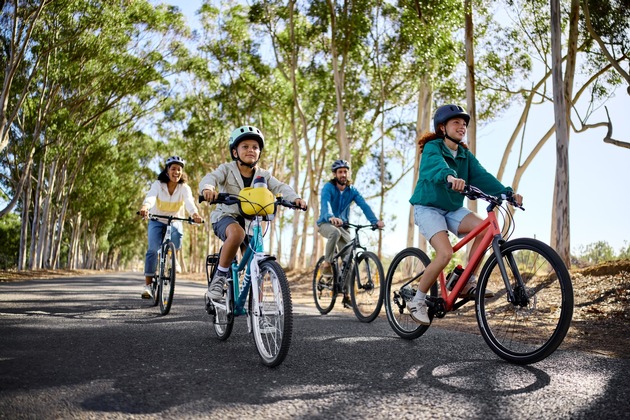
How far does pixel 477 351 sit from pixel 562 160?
9762 millimetres

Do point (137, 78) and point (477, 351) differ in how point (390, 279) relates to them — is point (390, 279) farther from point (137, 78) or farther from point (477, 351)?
point (137, 78)

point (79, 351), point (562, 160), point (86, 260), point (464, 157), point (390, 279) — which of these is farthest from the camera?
point (86, 260)

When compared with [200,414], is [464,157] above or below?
above

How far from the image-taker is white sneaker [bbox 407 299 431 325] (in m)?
4.88

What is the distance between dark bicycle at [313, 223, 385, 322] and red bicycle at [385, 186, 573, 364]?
7.51ft

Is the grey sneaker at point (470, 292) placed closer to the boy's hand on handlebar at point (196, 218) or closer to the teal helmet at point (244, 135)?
the teal helmet at point (244, 135)

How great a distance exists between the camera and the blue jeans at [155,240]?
7867 millimetres

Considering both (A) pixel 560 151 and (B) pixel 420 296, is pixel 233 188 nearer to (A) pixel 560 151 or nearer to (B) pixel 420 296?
(B) pixel 420 296

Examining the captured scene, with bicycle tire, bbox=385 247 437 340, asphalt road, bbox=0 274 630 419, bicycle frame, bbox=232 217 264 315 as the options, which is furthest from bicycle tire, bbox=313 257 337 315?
bicycle frame, bbox=232 217 264 315

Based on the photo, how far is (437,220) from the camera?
4953 millimetres

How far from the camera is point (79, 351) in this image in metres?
4.29

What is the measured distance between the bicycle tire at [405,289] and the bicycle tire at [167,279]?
2.82m

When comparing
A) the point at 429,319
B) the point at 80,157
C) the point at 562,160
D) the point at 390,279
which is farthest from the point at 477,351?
the point at 80,157

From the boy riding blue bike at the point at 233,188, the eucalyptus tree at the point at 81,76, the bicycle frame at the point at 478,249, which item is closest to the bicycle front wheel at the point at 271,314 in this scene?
the boy riding blue bike at the point at 233,188
